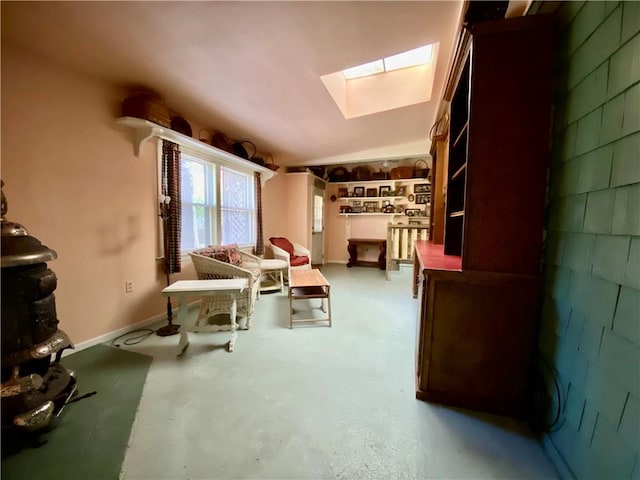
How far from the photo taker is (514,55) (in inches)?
50.7

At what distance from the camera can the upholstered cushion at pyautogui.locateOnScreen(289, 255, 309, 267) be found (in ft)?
14.4

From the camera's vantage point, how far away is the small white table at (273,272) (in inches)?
152

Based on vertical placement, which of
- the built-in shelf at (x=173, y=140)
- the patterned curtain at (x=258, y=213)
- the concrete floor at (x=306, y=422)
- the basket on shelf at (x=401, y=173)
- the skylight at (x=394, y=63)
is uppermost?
the skylight at (x=394, y=63)

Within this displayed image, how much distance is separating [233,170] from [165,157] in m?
1.22

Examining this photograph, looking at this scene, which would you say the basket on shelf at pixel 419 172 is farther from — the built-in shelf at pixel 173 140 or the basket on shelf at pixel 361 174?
the built-in shelf at pixel 173 140

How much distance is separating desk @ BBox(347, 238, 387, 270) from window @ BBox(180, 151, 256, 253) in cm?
256

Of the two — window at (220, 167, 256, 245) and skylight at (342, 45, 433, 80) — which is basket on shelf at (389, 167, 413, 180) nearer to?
skylight at (342, 45, 433, 80)

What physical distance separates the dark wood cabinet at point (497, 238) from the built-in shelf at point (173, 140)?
2.58 metres

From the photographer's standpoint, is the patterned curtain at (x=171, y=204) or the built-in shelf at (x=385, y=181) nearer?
the patterned curtain at (x=171, y=204)


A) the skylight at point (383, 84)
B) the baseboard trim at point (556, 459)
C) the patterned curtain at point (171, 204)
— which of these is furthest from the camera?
the skylight at point (383, 84)

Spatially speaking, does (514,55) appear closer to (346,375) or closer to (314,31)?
(314,31)

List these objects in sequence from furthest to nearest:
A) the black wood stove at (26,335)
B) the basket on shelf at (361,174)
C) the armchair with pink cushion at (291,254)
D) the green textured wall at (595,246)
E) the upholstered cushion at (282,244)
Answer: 1. the basket on shelf at (361,174)
2. the upholstered cushion at (282,244)
3. the armchair with pink cushion at (291,254)
4. the black wood stove at (26,335)
5. the green textured wall at (595,246)

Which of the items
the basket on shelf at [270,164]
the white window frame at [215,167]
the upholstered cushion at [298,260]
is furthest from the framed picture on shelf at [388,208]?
the white window frame at [215,167]

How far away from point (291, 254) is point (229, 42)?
3.29m
